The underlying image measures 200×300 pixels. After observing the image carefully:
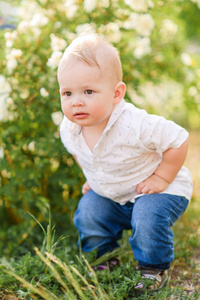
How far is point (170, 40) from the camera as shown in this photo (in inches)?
124

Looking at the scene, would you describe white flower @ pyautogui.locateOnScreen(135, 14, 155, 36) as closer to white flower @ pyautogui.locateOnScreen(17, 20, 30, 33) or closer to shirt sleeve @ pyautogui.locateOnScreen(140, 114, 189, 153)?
white flower @ pyautogui.locateOnScreen(17, 20, 30, 33)

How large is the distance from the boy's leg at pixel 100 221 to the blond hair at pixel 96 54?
709 millimetres

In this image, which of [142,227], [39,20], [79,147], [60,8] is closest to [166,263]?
[142,227]

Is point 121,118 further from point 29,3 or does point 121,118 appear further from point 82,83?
point 29,3

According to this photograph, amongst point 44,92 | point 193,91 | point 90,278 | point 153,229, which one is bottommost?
point 90,278

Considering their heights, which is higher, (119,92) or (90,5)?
(90,5)

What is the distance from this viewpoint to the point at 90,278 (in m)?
1.97

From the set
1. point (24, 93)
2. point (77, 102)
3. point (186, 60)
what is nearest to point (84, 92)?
point (77, 102)

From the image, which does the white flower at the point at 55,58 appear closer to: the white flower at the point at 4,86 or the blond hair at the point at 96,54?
the white flower at the point at 4,86

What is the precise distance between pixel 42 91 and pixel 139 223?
1093 mm

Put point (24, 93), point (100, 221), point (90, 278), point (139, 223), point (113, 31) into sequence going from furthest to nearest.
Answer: point (113, 31) → point (24, 93) → point (100, 221) → point (90, 278) → point (139, 223)

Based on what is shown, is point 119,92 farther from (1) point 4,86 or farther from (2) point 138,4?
(2) point 138,4

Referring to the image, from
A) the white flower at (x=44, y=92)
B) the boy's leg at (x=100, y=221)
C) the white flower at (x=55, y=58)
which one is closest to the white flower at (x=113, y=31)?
the white flower at (x=55, y=58)

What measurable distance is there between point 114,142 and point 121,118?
0.40ft
